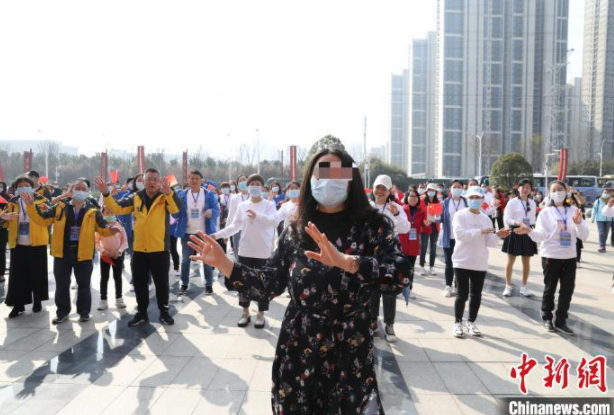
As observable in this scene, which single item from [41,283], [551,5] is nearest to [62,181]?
[41,283]

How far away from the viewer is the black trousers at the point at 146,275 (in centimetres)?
574

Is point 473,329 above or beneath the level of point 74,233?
beneath

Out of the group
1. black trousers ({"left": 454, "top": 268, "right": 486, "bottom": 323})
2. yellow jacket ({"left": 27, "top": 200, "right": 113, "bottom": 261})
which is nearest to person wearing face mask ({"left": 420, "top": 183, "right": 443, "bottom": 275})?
black trousers ({"left": 454, "top": 268, "right": 486, "bottom": 323})

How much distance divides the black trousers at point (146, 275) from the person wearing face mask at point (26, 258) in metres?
1.71

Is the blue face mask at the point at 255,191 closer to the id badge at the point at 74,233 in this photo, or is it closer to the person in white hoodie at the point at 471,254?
the id badge at the point at 74,233

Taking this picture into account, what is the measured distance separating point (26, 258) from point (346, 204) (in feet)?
19.4

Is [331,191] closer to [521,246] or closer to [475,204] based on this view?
[475,204]

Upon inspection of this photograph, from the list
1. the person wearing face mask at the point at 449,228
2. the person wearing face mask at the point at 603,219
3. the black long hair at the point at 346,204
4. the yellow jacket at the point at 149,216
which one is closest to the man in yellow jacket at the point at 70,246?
the yellow jacket at the point at 149,216

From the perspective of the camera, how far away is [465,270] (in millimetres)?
5219

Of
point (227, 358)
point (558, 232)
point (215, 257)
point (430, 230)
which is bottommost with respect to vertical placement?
point (227, 358)

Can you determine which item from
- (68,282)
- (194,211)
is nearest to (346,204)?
(68,282)

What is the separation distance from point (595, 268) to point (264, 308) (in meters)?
8.30

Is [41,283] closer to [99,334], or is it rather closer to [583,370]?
[99,334]

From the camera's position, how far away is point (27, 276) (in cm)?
627
